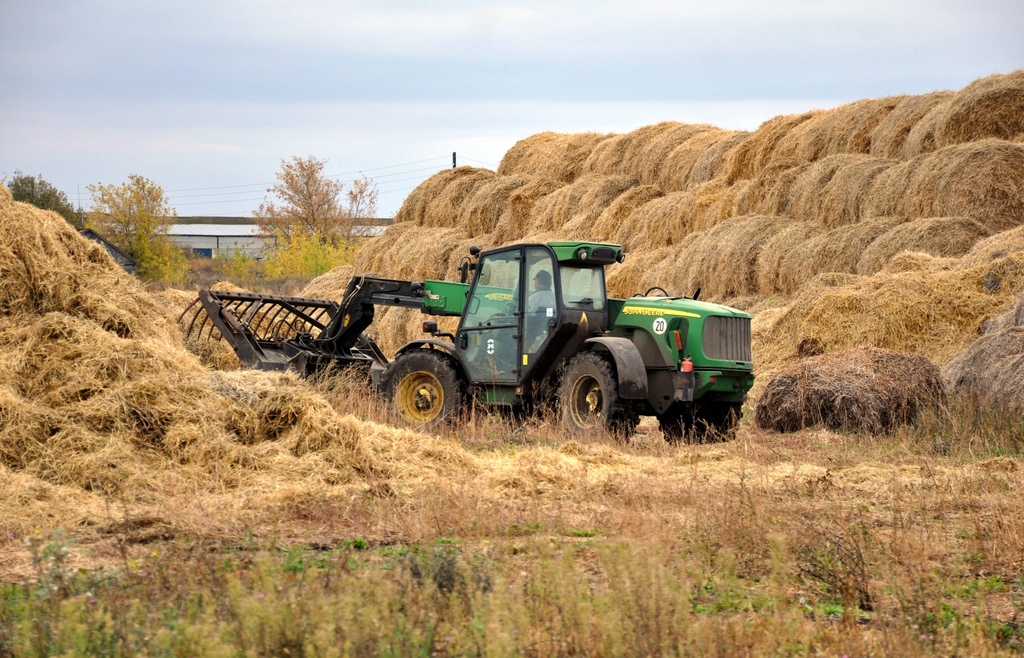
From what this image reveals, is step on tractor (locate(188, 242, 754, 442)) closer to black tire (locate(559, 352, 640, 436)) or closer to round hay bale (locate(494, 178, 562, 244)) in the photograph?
black tire (locate(559, 352, 640, 436))

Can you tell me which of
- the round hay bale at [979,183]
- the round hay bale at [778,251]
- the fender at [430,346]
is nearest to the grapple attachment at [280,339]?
the fender at [430,346]

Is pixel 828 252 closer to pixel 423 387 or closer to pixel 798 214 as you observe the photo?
pixel 798 214

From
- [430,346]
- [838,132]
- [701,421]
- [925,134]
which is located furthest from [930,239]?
[430,346]

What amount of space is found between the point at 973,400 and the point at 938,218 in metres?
4.42

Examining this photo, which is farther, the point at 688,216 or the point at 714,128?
the point at 714,128

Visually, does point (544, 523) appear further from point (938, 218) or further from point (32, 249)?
point (938, 218)

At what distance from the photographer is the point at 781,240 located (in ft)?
55.7

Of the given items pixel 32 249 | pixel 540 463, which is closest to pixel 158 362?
pixel 32 249

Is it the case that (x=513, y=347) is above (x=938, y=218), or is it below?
below

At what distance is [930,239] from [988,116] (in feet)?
7.18

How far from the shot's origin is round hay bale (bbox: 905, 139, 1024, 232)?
14742mm

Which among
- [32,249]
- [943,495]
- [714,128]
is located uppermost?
[714,128]

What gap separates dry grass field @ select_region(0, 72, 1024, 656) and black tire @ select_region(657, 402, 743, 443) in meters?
0.25

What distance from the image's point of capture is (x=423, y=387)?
12891 mm
